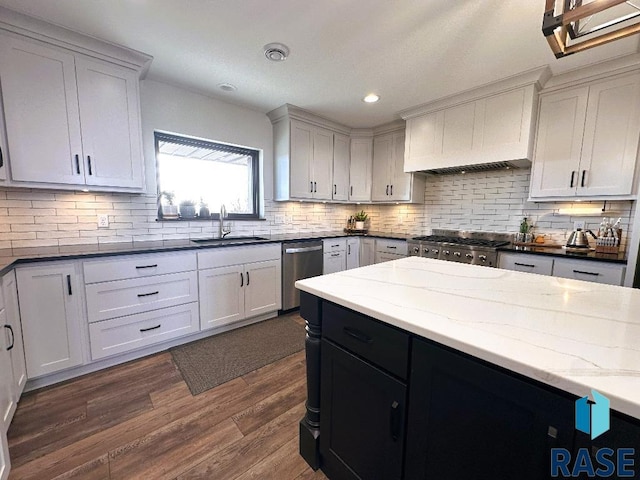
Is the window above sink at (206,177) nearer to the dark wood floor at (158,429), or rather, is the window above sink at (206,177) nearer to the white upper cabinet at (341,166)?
the white upper cabinet at (341,166)

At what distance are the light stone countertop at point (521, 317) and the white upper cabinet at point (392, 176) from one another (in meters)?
2.52

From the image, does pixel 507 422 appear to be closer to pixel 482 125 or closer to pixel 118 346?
pixel 118 346

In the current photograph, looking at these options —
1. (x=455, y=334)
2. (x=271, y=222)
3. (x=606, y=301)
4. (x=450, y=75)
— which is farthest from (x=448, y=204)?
(x=455, y=334)

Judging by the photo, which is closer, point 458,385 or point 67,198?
point 458,385

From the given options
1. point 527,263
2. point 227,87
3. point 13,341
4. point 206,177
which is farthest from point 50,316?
point 527,263

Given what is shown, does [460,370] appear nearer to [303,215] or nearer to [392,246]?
[392,246]

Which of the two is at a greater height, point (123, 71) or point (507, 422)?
point (123, 71)

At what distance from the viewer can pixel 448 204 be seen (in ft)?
→ 12.1

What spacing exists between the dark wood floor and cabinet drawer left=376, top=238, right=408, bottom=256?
7.31 ft

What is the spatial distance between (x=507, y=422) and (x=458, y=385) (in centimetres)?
13

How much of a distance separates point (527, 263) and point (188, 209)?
11.5 feet

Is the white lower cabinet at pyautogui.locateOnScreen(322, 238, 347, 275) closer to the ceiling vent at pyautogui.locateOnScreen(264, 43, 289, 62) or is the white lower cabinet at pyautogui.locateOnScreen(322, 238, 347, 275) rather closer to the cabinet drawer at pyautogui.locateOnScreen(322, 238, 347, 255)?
the cabinet drawer at pyautogui.locateOnScreen(322, 238, 347, 255)

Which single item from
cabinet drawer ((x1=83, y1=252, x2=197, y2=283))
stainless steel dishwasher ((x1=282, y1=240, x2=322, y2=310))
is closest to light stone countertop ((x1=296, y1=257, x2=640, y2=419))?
cabinet drawer ((x1=83, y1=252, x2=197, y2=283))

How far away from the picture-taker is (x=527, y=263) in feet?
8.36
